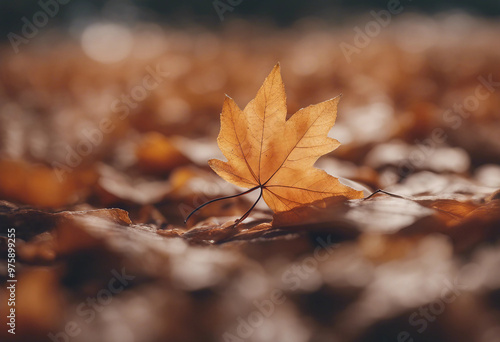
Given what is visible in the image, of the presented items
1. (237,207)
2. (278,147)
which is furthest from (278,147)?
(237,207)

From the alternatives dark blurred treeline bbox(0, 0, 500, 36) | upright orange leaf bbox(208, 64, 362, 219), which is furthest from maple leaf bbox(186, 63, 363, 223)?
dark blurred treeline bbox(0, 0, 500, 36)

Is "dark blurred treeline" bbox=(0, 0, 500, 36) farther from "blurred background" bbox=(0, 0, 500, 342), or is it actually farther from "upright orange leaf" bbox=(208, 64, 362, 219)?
"upright orange leaf" bbox=(208, 64, 362, 219)

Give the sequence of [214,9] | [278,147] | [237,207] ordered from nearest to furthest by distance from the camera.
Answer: [278,147] < [237,207] < [214,9]

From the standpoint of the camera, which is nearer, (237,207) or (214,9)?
(237,207)

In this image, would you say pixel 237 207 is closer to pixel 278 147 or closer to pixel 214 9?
pixel 278 147

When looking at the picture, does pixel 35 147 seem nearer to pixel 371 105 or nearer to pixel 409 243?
pixel 409 243
